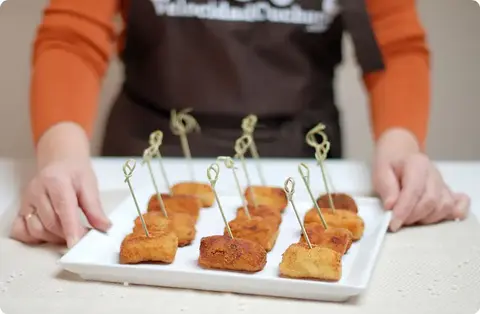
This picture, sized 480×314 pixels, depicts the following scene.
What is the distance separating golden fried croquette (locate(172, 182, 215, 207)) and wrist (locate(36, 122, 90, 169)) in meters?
0.12

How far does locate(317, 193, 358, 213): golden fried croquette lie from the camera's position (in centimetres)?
92

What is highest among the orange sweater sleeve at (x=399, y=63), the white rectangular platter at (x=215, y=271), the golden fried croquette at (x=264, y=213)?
the orange sweater sleeve at (x=399, y=63)

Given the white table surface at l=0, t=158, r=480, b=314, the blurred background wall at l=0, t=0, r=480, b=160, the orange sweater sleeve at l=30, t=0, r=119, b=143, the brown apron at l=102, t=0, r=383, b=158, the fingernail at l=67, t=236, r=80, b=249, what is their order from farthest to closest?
the blurred background wall at l=0, t=0, r=480, b=160, the brown apron at l=102, t=0, r=383, b=158, the orange sweater sleeve at l=30, t=0, r=119, b=143, the fingernail at l=67, t=236, r=80, b=249, the white table surface at l=0, t=158, r=480, b=314

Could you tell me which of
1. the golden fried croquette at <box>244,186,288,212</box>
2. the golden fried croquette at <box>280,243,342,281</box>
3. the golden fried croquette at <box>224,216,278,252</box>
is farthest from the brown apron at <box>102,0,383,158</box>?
the golden fried croquette at <box>280,243,342,281</box>

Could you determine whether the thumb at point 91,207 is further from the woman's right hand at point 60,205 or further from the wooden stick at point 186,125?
the wooden stick at point 186,125

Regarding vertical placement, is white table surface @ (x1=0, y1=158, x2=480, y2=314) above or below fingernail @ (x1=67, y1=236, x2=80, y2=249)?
below

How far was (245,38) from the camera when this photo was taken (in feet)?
3.82

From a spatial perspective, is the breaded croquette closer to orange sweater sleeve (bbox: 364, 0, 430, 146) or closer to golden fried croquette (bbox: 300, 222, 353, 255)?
golden fried croquette (bbox: 300, 222, 353, 255)

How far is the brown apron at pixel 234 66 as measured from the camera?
116 centimetres

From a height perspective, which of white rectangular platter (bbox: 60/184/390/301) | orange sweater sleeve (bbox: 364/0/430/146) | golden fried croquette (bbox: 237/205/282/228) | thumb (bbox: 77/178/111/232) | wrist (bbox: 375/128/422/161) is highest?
orange sweater sleeve (bbox: 364/0/430/146)

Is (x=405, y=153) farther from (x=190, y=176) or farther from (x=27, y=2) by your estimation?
(x=27, y=2)

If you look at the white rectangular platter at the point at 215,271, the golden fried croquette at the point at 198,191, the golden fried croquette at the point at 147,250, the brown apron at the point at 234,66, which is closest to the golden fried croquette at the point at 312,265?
the white rectangular platter at the point at 215,271

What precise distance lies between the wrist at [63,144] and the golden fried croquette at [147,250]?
19cm

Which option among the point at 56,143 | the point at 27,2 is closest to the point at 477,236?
the point at 56,143
